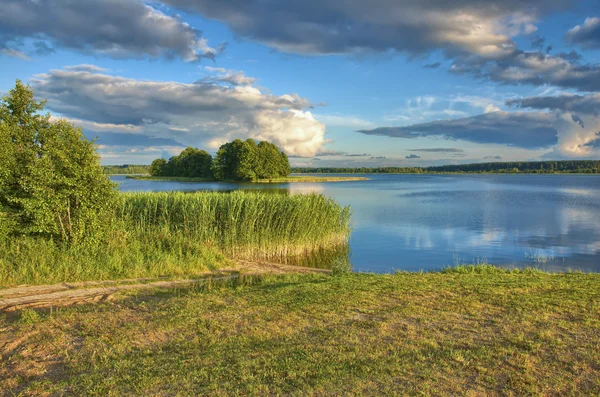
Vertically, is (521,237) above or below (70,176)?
below

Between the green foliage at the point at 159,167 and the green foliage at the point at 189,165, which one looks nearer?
the green foliage at the point at 189,165

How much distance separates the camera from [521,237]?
22391 mm

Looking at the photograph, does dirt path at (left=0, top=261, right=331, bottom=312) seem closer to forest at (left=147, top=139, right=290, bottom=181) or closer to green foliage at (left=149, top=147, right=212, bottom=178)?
forest at (left=147, top=139, right=290, bottom=181)

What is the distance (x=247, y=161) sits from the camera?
278ft

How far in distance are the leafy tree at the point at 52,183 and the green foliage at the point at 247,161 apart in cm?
7244

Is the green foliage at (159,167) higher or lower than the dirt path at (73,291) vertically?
higher

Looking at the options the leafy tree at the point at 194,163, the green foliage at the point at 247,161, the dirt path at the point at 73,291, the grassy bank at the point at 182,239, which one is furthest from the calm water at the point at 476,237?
the leafy tree at the point at 194,163

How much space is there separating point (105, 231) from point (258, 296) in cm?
652

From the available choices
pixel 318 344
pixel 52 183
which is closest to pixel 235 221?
pixel 52 183

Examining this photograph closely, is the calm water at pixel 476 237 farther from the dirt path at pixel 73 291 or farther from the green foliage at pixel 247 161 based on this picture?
the green foliage at pixel 247 161

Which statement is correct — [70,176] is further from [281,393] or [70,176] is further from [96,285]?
[281,393]

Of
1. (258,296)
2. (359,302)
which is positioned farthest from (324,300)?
(258,296)

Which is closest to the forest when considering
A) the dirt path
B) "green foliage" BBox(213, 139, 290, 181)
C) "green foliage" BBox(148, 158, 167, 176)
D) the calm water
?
"green foliage" BBox(213, 139, 290, 181)

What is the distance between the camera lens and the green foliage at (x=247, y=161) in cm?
8494
